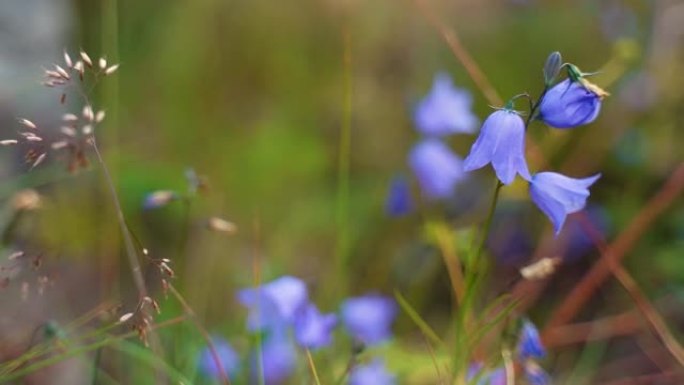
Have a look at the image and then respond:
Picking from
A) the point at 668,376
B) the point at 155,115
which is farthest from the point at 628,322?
the point at 155,115

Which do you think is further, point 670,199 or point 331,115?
point 331,115

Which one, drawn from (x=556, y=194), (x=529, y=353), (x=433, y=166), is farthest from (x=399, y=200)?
(x=556, y=194)

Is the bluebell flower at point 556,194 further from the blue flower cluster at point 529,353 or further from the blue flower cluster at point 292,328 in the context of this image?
the blue flower cluster at point 292,328

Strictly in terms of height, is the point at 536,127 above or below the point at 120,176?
below

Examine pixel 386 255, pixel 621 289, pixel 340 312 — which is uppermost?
pixel 340 312

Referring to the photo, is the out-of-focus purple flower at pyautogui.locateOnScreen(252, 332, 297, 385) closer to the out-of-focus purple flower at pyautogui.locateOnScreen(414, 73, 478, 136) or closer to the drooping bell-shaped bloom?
the out-of-focus purple flower at pyautogui.locateOnScreen(414, 73, 478, 136)

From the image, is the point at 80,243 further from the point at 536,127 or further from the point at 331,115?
the point at 536,127

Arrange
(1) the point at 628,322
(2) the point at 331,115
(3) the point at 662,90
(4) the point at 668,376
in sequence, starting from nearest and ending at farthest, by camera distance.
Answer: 1. (4) the point at 668,376
2. (1) the point at 628,322
3. (3) the point at 662,90
4. (2) the point at 331,115
